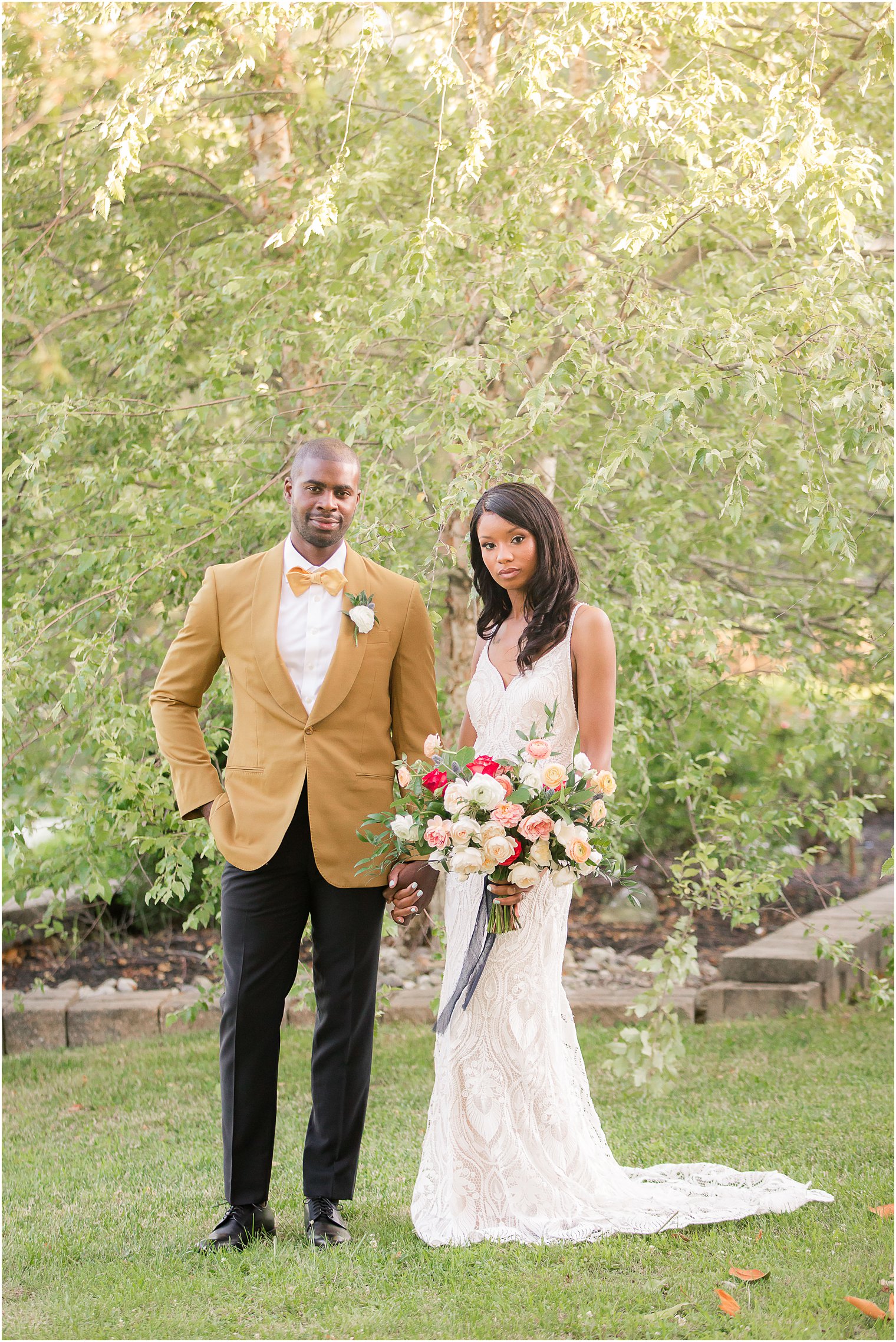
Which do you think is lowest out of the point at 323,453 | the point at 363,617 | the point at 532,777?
the point at 532,777

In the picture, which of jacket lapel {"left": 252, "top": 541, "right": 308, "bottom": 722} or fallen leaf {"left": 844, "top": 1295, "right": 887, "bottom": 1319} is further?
jacket lapel {"left": 252, "top": 541, "right": 308, "bottom": 722}

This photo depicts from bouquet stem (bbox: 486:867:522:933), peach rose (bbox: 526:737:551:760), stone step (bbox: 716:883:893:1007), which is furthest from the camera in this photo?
stone step (bbox: 716:883:893:1007)

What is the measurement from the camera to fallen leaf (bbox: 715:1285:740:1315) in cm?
271

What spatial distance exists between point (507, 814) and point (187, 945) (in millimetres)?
4874

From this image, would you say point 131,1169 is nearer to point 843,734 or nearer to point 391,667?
point 391,667

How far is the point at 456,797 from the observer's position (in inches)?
112

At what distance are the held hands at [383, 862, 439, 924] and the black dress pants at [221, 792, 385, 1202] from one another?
0.09m

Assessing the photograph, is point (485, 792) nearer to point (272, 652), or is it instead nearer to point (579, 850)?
point (579, 850)

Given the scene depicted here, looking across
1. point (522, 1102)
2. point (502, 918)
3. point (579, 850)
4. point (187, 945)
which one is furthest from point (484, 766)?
point (187, 945)

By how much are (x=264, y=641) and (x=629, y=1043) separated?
1.97 meters

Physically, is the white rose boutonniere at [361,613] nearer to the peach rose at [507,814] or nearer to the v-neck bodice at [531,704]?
the v-neck bodice at [531,704]

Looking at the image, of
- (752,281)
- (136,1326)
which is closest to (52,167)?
(752,281)

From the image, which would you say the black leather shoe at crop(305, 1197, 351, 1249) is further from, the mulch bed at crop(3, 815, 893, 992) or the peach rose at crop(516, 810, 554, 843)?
the mulch bed at crop(3, 815, 893, 992)

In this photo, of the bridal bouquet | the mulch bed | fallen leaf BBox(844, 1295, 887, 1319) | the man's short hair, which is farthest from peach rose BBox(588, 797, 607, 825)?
the mulch bed
